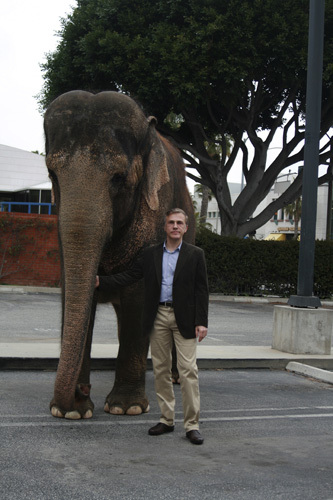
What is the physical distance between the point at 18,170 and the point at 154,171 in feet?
123

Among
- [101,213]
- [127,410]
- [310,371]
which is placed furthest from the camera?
[310,371]

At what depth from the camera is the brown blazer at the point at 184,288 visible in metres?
5.40

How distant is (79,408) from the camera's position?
19.3 ft

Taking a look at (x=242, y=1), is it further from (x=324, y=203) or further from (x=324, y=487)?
(x=324, y=203)

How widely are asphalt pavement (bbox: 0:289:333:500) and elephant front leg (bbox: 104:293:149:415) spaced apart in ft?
0.40

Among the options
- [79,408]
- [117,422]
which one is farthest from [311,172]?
[79,408]

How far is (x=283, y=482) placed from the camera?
4.54m

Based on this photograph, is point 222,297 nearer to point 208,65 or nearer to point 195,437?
point 208,65

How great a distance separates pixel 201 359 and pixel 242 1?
15.7 m

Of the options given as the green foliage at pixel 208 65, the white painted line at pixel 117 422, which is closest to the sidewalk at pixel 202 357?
the white painted line at pixel 117 422

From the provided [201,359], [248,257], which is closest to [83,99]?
[201,359]

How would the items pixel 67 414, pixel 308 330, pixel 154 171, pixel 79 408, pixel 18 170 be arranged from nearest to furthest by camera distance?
pixel 67 414 → pixel 79 408 → pixel 154 171 → pixel 308 330 → pixel 18 170

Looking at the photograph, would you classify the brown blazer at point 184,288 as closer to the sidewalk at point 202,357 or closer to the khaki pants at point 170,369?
the khaki pants at point 170,369

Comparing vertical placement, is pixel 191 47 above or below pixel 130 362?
above
